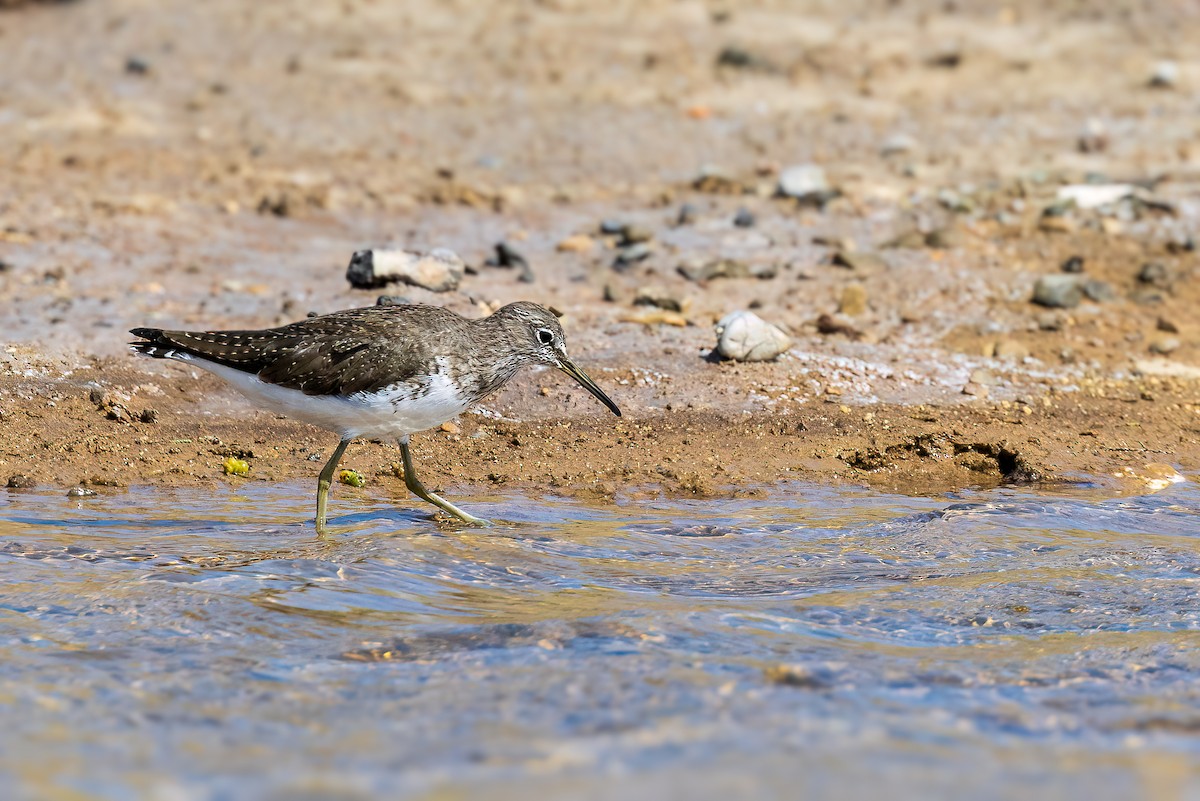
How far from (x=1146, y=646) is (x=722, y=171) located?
9.34 meters

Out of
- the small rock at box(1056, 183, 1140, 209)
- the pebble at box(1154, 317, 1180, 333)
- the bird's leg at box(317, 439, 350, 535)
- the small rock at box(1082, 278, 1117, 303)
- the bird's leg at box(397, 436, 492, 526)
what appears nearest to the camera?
the bird's leg at box(317, 439, 350, 535)

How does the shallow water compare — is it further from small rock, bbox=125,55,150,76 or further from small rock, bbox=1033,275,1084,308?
small rock, bbox=125,55,150,76

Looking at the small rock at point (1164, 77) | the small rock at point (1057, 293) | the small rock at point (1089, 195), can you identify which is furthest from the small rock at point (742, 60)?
the small rock at point (1057, 293)

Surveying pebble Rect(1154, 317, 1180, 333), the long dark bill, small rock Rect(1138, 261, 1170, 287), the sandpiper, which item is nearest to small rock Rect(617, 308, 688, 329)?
the long dark bill

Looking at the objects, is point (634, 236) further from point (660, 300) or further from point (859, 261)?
point (859, 261)

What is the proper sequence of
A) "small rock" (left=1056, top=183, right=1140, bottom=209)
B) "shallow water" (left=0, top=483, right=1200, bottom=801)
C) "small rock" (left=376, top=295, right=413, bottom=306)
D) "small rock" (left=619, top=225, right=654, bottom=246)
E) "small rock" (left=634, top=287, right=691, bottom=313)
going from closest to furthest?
"shallow water" (left=0, top=483, right=1200, bottom=801)
"small rock" (left=376, top=295, right=413, bottom=306)
"small rock" (left=634, top=287, right=691, bottom=313)
"small rock" (left=619, top=225, right=654, bottom=246)
"small rock" (left=1056, top=183, right=1140, bottom=209)

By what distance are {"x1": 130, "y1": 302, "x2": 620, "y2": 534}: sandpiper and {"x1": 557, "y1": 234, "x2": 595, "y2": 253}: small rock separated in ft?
14.6

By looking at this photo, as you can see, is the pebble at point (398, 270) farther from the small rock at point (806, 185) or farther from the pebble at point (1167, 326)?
the pebble at point (1167, 326)

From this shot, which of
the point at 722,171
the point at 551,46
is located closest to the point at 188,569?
the point at 722,171

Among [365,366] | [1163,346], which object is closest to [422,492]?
[365,366]

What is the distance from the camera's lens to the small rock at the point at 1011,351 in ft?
36.8

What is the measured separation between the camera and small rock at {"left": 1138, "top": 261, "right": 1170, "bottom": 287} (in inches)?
487

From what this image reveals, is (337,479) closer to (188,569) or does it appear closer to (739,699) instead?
(188,569)

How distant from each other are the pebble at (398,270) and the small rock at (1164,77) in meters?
9.60
